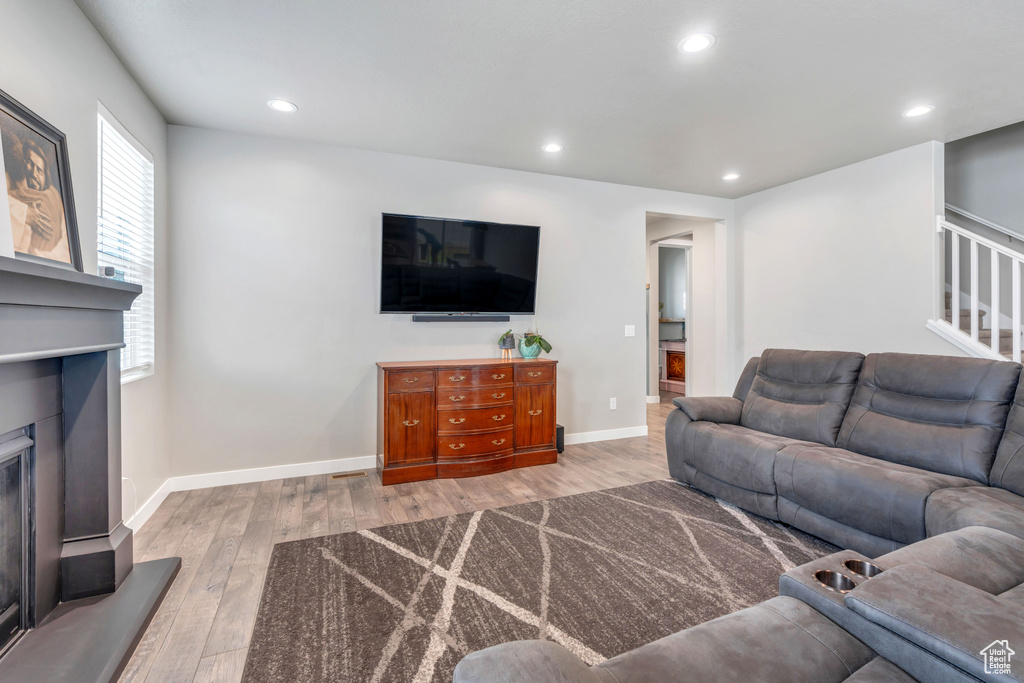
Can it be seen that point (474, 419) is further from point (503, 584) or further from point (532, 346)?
point (503, 584)

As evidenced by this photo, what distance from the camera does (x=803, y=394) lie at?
3.10 m

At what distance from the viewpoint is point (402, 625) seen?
1.77m

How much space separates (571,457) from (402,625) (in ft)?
8.20

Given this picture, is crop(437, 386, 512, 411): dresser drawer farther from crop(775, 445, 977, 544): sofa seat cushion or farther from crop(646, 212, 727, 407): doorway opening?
crop(646, 212, 727, 407): doorway opening

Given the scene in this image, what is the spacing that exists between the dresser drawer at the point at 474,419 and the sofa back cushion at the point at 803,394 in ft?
5.76

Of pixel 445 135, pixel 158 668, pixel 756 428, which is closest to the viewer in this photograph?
pixel 158 668

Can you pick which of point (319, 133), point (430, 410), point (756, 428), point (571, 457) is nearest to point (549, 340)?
point (571, 457)

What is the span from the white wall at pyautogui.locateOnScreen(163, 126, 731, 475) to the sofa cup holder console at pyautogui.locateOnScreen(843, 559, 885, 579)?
311 cm

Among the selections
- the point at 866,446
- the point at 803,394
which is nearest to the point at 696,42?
the point at 803,394

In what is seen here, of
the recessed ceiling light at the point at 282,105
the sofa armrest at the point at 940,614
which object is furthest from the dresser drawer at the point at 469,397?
the sofa armrest at the point at 940,614

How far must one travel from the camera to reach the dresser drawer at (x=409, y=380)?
11.0 feet

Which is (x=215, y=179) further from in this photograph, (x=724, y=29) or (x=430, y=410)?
(x=724, y=29)

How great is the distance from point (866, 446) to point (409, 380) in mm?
2878

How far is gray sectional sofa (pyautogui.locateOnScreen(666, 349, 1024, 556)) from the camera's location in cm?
209
